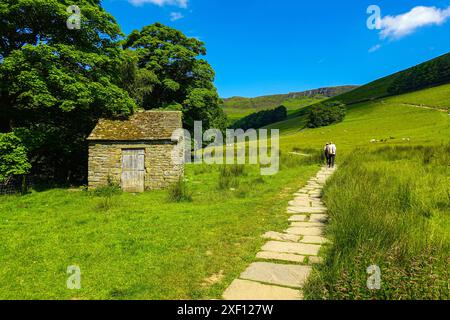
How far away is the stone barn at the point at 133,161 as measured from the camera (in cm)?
1377

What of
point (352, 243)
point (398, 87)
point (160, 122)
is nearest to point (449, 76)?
point (398, 87)

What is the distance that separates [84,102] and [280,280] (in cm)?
1200

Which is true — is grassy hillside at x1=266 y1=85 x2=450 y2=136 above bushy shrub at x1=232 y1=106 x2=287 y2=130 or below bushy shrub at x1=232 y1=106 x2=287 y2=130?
below

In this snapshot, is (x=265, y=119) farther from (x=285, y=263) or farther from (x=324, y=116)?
(x=285, y=263)

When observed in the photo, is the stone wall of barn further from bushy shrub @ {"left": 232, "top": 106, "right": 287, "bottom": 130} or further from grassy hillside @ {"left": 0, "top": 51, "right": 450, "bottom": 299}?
bushy shrub @ {"left": 232, "top": 106, "right": 287, "bottom": 130}

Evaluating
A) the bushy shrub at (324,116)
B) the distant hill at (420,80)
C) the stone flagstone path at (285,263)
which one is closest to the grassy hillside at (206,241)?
the stone flagstone path at (285,263)

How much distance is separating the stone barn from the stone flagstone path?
7.77 meters

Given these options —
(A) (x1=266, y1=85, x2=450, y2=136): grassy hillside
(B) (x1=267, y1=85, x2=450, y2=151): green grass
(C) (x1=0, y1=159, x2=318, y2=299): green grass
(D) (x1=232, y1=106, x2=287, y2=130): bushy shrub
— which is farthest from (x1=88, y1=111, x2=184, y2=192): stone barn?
(D) (x1=232, y1=106, x2=287, y2=130): bushy shrub

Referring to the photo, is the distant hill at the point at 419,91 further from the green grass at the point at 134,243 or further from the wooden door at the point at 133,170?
the green grass at the point at 134,243

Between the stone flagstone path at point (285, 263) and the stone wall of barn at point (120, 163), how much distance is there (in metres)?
7.68

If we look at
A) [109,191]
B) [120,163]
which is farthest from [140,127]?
[109,191]

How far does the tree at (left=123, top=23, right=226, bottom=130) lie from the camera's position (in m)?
23.6

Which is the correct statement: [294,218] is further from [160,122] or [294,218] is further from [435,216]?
[160,122]

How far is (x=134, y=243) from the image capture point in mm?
6121
